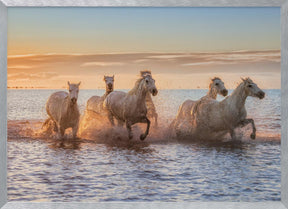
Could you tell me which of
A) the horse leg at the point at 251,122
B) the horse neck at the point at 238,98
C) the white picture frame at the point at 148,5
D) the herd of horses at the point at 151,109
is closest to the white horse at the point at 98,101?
the herd of horses at the point at 151,109

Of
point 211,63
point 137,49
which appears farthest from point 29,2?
point 211,63

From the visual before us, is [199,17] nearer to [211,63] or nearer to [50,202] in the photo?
[211,63]

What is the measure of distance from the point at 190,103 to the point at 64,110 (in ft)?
5.13

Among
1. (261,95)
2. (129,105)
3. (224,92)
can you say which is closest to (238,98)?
(224,92)

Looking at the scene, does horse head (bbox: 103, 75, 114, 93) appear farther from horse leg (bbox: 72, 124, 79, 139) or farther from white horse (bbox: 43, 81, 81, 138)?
horse leg (bbox: 72, 124, 79, 139)

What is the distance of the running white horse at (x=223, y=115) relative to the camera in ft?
14.9

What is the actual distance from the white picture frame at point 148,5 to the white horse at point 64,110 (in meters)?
0.81

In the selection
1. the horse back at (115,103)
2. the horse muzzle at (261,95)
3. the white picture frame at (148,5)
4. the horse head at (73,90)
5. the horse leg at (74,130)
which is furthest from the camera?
the horse back at (115,103)

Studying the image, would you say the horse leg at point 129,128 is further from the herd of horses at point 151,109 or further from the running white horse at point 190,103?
the running white horse at point 190,103

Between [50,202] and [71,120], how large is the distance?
3.97ft

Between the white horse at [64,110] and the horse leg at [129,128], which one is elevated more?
the white horse at [64,110]

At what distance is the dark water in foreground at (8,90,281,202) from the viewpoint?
3.93 meters

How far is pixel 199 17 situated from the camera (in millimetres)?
4297

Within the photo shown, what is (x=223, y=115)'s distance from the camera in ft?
15.5
